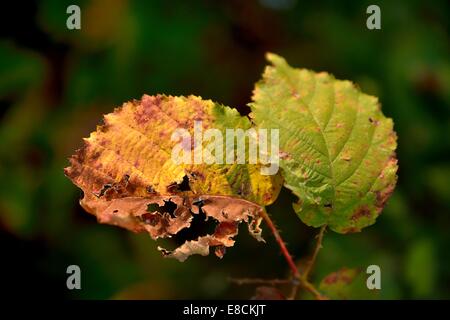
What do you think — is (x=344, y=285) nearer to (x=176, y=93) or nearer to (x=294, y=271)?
(x=294, y=271)

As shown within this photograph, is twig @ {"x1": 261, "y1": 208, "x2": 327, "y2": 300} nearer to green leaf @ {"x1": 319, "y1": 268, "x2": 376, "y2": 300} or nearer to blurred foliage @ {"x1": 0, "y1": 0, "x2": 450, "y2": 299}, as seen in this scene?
green leaf @ {"x1": 319, "y1": 268, "x2": 376, "y2": 300}

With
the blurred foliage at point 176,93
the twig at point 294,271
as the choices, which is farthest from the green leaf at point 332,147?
the blurred foliage at point 176,93

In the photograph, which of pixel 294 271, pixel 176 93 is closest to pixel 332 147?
pixel 294 271

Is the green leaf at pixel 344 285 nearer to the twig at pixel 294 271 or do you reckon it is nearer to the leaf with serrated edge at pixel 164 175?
the twig at pixel 294 271
